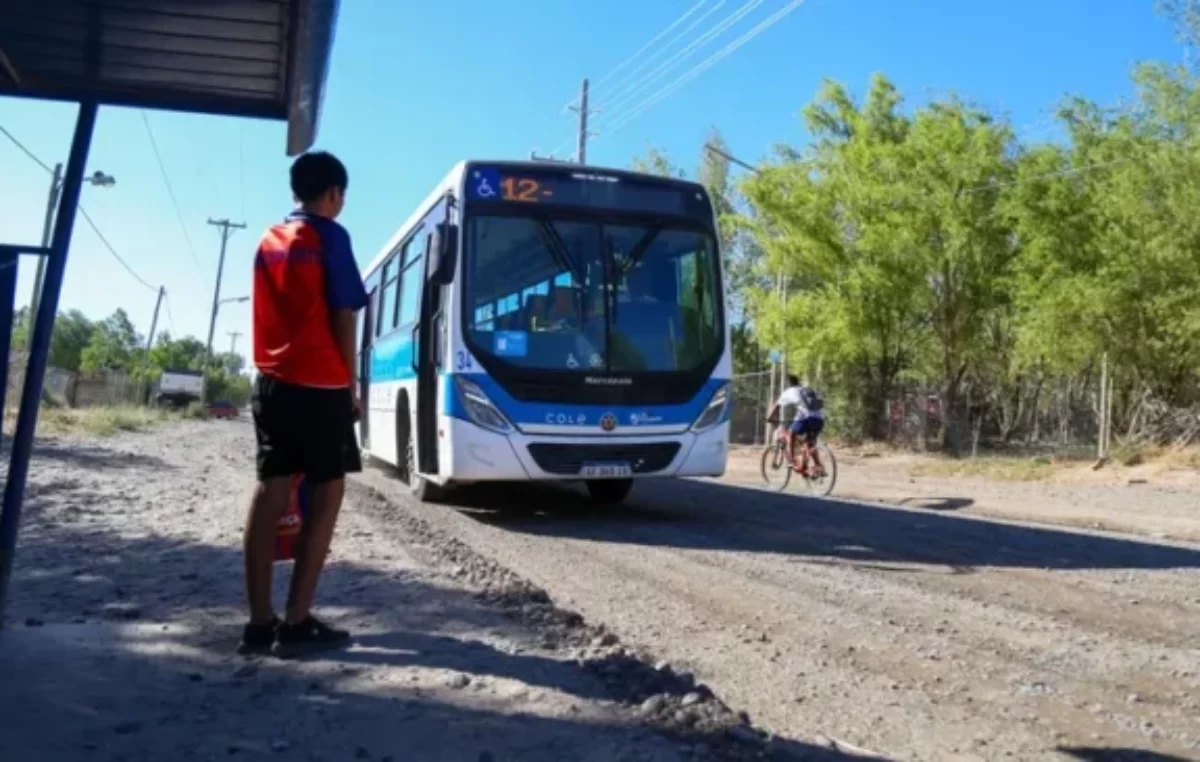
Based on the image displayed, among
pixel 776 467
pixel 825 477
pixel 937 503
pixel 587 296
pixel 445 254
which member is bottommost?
pixel 937 503

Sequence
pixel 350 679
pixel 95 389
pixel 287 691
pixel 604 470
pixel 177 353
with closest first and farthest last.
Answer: pixel 287 691 < pixel 350 679 < pixel 604 470 < pixel 95 389 < pixel 177 353

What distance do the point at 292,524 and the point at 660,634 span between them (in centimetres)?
222

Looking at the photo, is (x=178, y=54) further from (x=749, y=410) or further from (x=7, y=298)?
(x=749, y=410)

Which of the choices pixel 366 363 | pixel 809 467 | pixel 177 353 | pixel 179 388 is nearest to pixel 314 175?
pixel 366 363

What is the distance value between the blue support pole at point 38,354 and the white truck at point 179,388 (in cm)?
6813

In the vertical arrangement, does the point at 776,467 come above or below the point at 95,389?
below

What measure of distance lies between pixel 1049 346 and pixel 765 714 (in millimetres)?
22436

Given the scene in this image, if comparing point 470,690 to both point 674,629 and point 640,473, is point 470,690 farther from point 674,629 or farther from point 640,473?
point 640,473

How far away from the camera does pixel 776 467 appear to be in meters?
16.7

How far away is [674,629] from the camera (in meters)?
5.80

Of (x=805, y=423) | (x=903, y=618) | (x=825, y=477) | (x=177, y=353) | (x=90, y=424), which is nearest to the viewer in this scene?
(x=903, y=618)

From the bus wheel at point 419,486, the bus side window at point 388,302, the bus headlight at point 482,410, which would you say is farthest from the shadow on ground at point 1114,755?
the bus side window at point 388,302

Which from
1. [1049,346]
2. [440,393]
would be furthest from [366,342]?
[1049,346]

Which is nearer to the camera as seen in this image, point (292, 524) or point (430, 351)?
point (292, 524)
